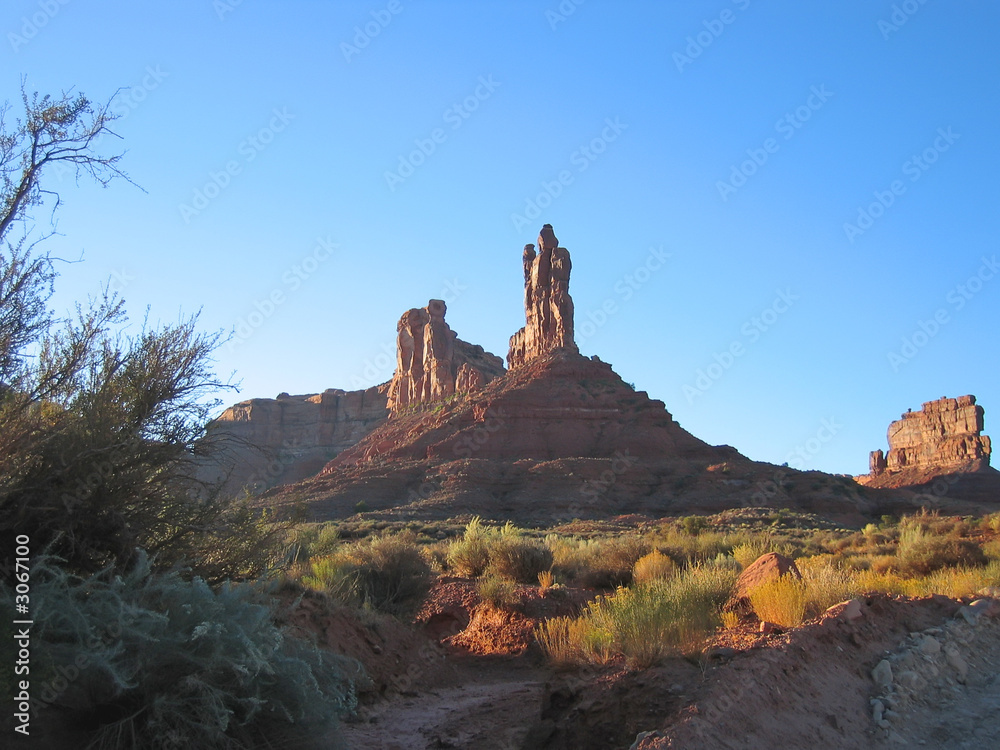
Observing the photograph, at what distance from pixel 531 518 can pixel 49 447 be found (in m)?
43.4

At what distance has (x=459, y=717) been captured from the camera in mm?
8430

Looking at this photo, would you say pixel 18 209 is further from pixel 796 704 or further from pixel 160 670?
pixel 796 704

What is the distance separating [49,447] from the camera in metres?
6.31

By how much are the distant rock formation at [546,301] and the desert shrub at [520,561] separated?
214 ft

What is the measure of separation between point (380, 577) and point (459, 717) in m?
4.79

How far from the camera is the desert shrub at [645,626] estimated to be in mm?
7449

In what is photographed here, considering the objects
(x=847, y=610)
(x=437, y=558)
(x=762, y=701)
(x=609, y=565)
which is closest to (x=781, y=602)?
(x=847, y=610)

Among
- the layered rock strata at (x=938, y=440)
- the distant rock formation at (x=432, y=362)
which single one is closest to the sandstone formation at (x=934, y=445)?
the layered rock strata at (x=938, y=440)

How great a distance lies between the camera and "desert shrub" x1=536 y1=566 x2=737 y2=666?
745cm

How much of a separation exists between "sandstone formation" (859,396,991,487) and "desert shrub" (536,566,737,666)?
277 ft

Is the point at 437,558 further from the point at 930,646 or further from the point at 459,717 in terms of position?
the point at 930,646

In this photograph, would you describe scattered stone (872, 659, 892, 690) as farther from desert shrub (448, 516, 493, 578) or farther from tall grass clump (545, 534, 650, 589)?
desert shrub (448, 516, 493, 578)

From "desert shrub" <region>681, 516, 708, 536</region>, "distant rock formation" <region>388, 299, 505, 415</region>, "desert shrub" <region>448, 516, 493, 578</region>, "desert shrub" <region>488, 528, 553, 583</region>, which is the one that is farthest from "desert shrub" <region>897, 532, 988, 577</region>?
"distant rock formation" <region>388, 299, 505, 415</region>

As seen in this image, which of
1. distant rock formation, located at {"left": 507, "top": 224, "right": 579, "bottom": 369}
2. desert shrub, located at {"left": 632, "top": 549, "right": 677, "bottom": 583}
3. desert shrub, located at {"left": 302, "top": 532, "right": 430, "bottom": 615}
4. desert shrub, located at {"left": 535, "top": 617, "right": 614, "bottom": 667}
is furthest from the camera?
distant rock formation, located at {"left": 507, "top": 224, "right": 579, "bottom": 369}
